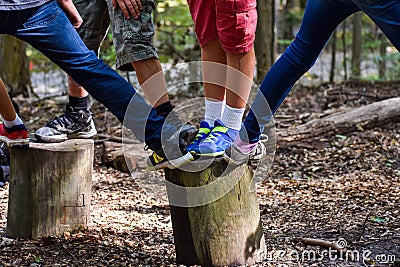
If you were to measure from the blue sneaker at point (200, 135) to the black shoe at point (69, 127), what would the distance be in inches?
38.3

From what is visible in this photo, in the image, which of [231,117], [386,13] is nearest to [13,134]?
[231,117]

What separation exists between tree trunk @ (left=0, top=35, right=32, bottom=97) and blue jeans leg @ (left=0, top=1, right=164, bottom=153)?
499 centimetres

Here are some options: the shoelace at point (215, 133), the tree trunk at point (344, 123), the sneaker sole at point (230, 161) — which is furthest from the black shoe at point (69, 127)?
the tree trunk at point (344, 123)

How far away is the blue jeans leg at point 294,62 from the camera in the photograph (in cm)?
319

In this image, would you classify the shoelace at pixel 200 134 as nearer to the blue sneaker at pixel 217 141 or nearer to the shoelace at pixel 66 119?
the blue sneaker at pixel 217 141

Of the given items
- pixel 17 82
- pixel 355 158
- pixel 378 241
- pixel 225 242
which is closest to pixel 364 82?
pixel 355 158

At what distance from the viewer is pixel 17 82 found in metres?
8.19

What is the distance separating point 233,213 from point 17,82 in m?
6.03

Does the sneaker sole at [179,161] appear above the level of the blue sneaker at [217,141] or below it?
below

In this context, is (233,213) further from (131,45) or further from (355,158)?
(355,158)

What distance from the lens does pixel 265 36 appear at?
8258 mm

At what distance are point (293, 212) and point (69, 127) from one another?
63.0 inches

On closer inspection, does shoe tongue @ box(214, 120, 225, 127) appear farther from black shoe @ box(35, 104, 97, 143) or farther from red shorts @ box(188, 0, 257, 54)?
black shoe @ box(35, 104, 97, 143)

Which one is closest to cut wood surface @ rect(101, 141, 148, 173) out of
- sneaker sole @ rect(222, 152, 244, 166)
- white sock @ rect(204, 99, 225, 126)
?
white sock @ rect(204, 99, 225, 126)
